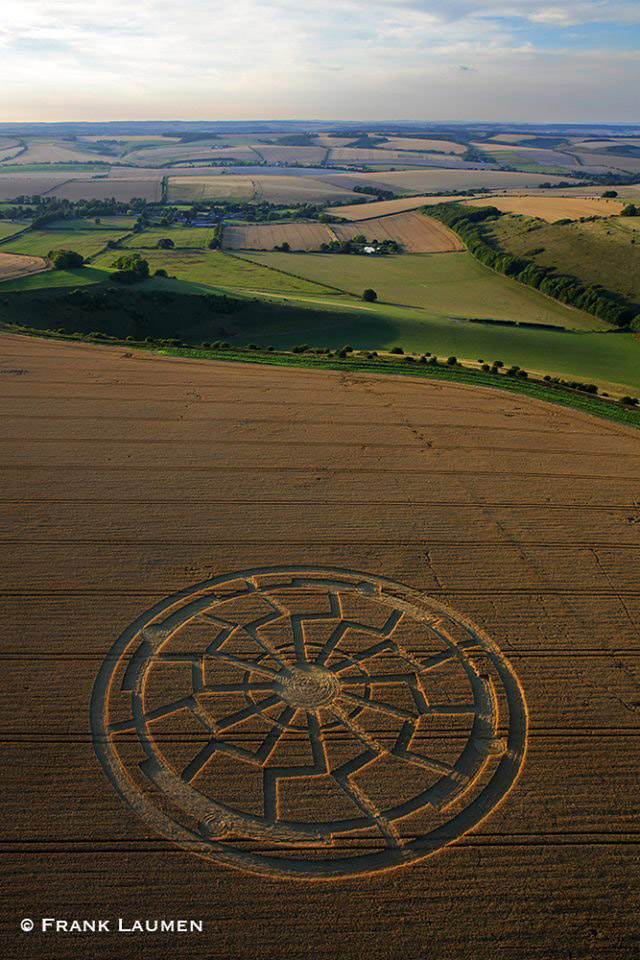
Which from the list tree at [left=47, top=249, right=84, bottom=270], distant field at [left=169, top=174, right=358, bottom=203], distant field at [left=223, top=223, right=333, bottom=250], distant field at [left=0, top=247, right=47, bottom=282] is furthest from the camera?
distant field at [left=169, top=174, right=358, bottom=203]

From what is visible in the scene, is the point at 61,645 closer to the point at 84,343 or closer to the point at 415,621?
the point at 415,621

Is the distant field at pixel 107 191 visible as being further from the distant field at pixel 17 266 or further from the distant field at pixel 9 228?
the distant field at pixel 17 266

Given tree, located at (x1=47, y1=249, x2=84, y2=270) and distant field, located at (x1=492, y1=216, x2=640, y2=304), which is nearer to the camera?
tree, located at (x1=47, y1=249, x2=84, y2=270)

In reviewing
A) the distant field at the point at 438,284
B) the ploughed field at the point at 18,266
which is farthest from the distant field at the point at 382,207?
the ploughed field at the point at 18,266

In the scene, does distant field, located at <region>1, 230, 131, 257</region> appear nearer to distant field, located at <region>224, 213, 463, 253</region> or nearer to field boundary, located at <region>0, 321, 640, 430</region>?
distant field, located at <region>224, 213, 463, 253</region>

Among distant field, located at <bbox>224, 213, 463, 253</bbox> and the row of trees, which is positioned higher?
distant field, located at <bbox>224, 213, 463, 253</bbox>

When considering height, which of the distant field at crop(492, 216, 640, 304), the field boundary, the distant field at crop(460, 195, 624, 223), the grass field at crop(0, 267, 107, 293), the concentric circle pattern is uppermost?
the distant field at crop(460, 195, 624, 223)

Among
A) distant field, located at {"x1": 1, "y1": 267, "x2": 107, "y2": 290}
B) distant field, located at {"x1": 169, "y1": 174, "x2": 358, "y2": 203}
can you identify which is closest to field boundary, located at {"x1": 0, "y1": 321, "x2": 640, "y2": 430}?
distant field, located at {"x1": 1, "y1": 267, "x2": 107, "y2": 290}
